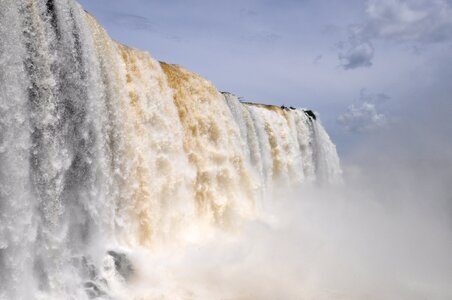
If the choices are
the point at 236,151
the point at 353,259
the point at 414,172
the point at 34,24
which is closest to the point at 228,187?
the point at 236,151

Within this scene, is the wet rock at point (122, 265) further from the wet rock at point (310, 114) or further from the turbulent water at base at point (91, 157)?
the wet rock at point (310, 114)

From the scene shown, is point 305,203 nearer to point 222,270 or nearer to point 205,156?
point 205,156

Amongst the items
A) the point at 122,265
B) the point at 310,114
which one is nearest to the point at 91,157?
the point at 122,265

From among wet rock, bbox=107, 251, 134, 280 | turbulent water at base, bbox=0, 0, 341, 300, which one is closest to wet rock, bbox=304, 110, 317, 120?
turbulent water at base, bbox=0, 0, 341, 300

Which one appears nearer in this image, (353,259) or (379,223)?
(353,259)

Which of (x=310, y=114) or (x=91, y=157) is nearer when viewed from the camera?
(x=91, y=157)

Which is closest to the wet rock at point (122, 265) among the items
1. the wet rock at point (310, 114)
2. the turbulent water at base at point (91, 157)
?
the turbulent water at base at point (91, 157)

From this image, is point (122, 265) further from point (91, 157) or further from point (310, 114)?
point (310, 114)

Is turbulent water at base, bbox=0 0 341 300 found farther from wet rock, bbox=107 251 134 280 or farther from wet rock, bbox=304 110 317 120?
wet rock, bbox=304 110 317 120
